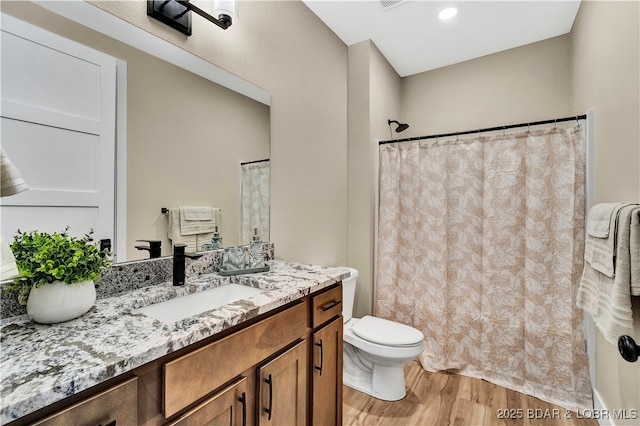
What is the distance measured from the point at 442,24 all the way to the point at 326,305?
7.32 feet

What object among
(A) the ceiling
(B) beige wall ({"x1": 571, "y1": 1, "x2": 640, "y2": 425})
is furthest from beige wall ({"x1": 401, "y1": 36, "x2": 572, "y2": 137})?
(B) beige wall ({"x1": 571, "y1": 1, "x2": 640, "y2": 425})

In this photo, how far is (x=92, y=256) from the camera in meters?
0.86

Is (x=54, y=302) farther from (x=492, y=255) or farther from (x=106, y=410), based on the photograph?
(x=492, y=255)

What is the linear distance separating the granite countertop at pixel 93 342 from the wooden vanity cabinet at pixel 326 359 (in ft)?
0.86

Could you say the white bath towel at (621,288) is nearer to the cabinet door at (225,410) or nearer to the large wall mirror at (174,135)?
the cabinet door at (225,410)

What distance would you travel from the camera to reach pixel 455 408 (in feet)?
6.15

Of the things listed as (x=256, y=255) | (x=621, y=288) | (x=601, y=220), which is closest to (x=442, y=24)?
(x=601, y=220)

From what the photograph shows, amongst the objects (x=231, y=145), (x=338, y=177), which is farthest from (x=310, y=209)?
(x=231, y=145)

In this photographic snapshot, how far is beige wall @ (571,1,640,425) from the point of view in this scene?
4.06ft

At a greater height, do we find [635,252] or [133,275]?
[635,252]

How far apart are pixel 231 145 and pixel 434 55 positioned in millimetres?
2143

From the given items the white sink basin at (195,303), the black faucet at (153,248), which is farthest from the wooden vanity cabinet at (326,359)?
the black faucet at (153,248)

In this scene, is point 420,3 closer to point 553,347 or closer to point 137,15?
point 137,15

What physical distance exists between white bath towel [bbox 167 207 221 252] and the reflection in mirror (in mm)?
173
